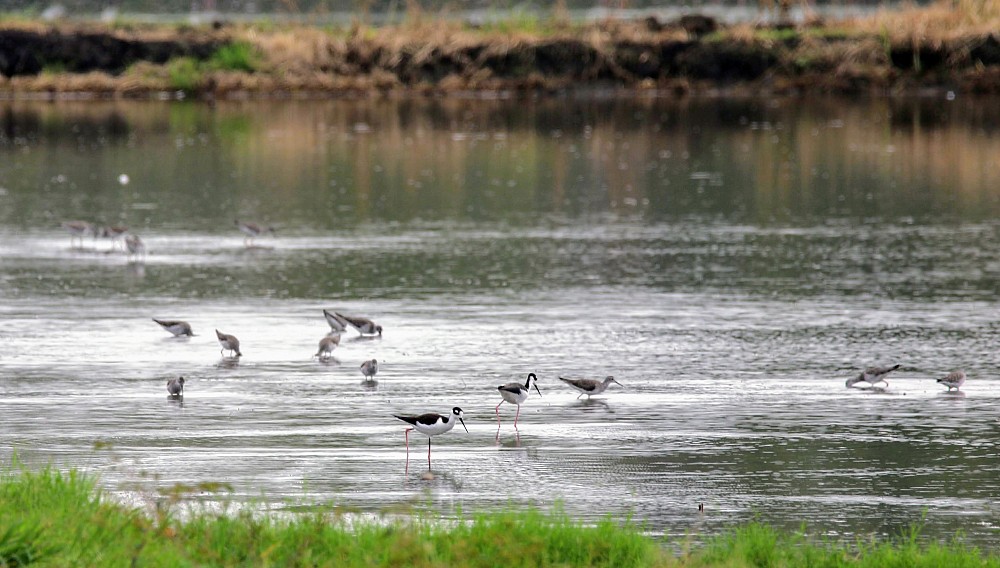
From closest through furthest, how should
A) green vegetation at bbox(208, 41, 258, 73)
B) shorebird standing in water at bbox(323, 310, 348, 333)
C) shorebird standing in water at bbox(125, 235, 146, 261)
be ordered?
shorebird standing in water at bbox(323, 310, 348, 333)
shorebird standing in water at bbox(125, 235, 146, 261)
green vegetation at bbox(208, 41, 258, 73)

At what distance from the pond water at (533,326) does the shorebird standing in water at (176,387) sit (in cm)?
9

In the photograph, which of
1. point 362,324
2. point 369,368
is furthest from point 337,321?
point 369,368

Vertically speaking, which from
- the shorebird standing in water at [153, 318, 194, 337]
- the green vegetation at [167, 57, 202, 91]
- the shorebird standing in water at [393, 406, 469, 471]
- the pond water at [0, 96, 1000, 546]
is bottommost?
the pond water at [0, 96, 1000, 546]

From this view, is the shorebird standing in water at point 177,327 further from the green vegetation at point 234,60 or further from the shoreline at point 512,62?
the green vegetation at point 234,60

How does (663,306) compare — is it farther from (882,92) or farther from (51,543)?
(882,92)

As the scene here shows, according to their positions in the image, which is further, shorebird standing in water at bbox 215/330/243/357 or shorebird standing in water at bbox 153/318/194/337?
shorebird standing in water at bbox 153/318/194/337

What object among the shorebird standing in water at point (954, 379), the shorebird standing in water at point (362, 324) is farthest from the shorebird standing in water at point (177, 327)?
the shorebird standing in water at point (954, 379)

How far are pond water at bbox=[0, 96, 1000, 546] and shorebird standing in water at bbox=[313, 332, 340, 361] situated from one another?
308mm

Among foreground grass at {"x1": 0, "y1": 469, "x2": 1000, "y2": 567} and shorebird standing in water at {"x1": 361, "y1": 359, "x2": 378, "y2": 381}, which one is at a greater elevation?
foreground grass at {"x1": 0, "y1": 469, "x2": 1000, "y2": 567}

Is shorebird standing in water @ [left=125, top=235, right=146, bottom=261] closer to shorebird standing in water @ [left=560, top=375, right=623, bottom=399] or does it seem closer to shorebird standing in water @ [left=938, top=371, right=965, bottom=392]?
shorebird standing in water @ [left=560, top=375, right=623, bottom=399]

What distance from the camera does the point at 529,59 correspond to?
56.4 metres

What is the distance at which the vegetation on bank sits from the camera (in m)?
54.8

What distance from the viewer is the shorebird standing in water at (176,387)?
45.4ft

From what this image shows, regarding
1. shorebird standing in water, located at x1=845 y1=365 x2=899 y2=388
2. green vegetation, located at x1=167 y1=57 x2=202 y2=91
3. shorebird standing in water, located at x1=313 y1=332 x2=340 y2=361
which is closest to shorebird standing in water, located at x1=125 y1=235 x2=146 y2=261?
shorebird standing in water, located at x1=313 y1=332 x2=340 y2=361
